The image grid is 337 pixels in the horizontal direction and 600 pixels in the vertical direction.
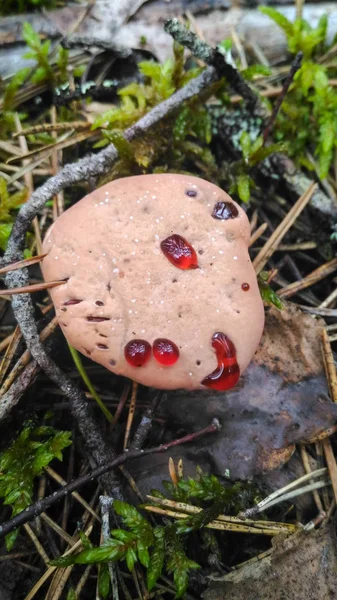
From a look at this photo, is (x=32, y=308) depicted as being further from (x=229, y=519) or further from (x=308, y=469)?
(x=308, y=469)

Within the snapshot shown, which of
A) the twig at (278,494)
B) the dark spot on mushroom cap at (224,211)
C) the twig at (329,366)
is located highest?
the dark spot on mushroom cap at (224,211)

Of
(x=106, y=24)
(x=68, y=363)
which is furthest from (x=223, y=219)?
(x=106, y=24)

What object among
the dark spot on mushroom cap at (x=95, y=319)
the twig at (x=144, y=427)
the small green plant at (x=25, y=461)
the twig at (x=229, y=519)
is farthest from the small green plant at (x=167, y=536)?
the dark spot on mushroom cap at (x=95, y=319)

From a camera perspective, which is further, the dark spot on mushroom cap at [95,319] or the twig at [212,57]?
the twig at [212,57]

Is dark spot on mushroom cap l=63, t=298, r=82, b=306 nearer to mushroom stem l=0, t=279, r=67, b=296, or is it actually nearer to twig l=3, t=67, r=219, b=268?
mushroom stem l=0, t=279, r=67, b=296

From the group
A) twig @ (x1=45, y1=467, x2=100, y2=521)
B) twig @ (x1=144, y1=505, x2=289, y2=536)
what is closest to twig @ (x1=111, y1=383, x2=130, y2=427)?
twig @ (x1=45, y1=467, x2=100, y2=521)

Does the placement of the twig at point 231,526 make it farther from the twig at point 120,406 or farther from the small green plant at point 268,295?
the small green plant at point 268,295
